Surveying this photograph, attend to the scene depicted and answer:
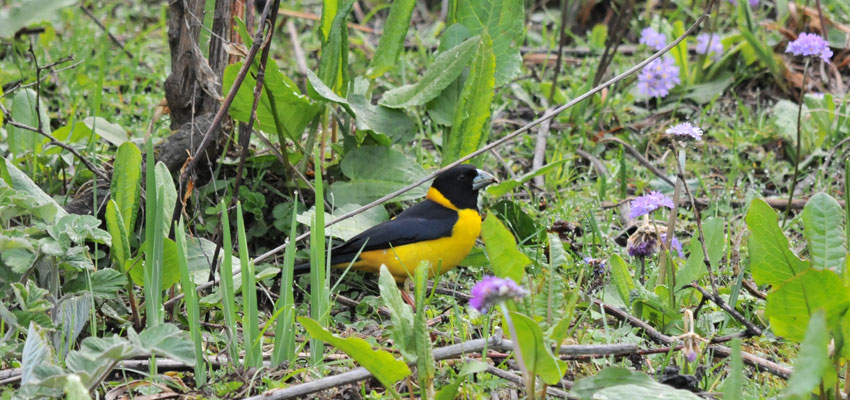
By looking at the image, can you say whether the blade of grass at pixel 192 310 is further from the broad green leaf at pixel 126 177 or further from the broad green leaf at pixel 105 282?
the broad green leaf at pixel 126 177

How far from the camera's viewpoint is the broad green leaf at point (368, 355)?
2.21 m

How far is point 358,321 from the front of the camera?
330cm

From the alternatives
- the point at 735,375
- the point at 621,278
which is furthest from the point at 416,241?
the point at 735,375

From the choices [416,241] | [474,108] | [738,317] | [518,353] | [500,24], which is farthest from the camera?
[500,24]

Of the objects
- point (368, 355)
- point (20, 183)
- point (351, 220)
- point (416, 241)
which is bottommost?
point (416, 241)

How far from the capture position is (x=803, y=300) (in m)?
2.33

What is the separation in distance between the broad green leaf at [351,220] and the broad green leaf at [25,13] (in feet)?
5.98

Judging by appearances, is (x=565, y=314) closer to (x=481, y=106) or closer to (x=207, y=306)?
(x=207, y=306)

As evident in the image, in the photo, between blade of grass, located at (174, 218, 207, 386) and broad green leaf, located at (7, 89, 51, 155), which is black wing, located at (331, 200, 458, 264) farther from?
broad green leaf, located at (7, 89, 51, 155)

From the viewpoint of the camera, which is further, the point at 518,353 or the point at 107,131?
the point at 107,131

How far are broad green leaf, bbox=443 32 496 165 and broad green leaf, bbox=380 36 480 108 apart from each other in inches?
3.1

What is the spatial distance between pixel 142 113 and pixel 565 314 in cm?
333

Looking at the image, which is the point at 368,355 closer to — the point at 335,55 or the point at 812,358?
the point at 812,358

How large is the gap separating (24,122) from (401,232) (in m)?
1.67
